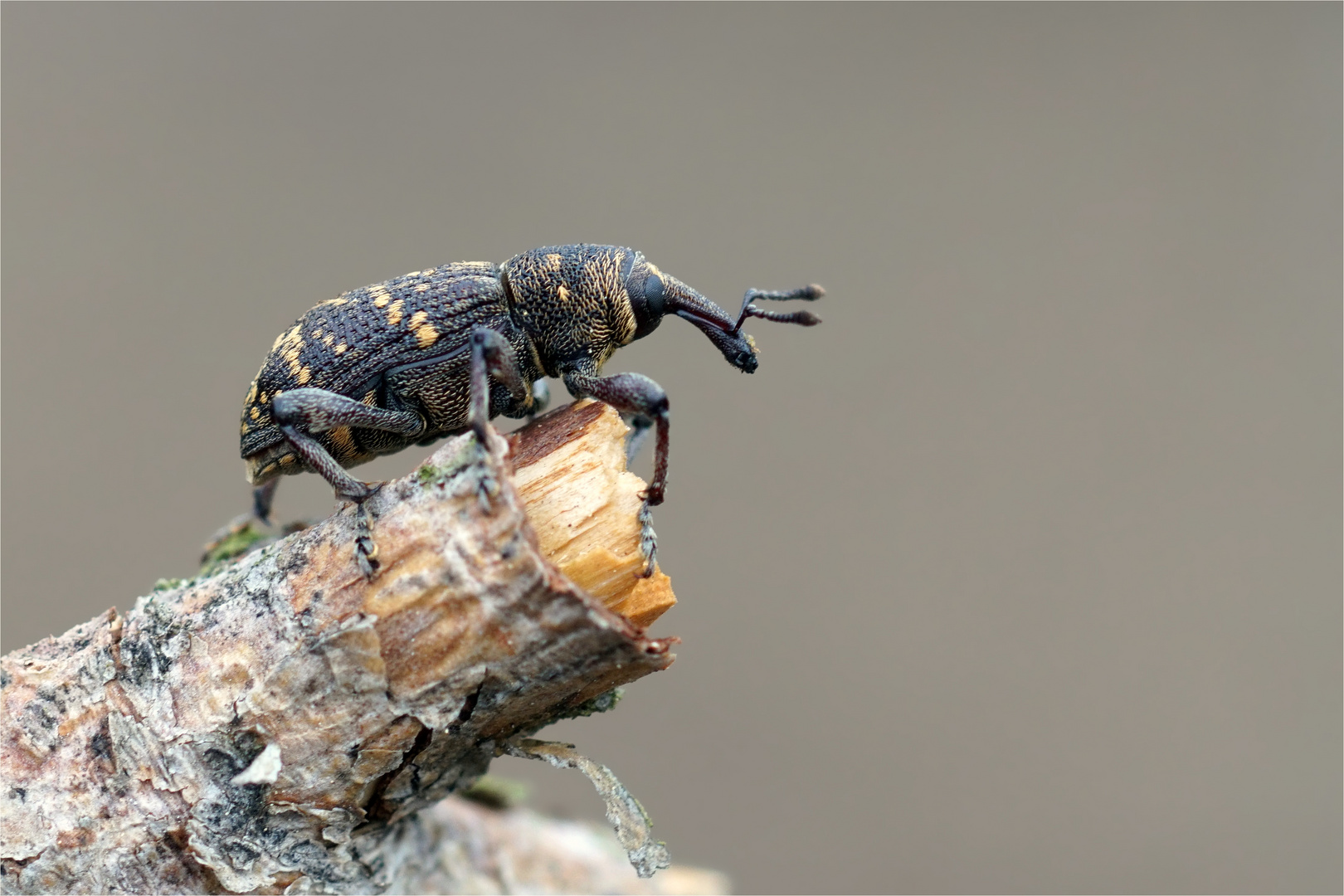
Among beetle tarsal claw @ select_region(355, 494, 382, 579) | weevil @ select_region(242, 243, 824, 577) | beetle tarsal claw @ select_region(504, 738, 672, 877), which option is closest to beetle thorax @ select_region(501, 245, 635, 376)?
weevil @ select_region(242, 243, 824, 577)

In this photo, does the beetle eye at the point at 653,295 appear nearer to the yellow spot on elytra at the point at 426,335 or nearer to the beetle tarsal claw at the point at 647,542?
the yellow spot on elytra at the point at 426,335

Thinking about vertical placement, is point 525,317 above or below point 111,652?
above

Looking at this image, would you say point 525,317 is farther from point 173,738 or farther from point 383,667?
point 173,738

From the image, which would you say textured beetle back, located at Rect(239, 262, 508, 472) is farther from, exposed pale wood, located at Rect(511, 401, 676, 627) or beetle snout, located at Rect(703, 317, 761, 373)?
beetle snout, located at Rect(703, 317, 761, 373)

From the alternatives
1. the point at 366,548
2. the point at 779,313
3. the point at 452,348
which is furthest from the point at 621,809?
the point at 779,313

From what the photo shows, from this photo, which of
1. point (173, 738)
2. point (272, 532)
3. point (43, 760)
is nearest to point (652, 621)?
point (173, 738)

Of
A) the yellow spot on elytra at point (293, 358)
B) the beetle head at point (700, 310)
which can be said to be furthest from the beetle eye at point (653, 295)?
the yellow spot on elytra at point (293, 358)
